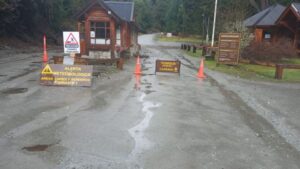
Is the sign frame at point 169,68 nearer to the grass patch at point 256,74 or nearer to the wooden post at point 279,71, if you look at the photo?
the grass patch at point 256,74

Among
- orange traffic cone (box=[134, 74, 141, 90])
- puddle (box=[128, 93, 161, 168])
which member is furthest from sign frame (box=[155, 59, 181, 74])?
puddle (box=[128, 93, 161, 168])

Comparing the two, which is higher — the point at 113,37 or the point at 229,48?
the point at 113,37

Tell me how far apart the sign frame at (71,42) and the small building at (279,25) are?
20914mm

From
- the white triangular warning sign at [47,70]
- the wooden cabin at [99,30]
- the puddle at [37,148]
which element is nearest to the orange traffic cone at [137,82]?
the white triangular warning sign at [47,70]

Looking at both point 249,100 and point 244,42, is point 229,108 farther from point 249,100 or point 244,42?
point 244,42

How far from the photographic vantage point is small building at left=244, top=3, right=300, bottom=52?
32969 mm

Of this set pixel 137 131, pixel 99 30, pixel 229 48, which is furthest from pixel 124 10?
pixel 137 131

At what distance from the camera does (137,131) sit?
7.82 metres

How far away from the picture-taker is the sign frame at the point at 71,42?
1382cm

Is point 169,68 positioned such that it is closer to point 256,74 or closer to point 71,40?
point 256,74

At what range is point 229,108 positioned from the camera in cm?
1073

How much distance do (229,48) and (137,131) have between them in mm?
16713

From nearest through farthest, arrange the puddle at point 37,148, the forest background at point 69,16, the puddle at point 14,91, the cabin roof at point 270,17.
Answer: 1. the puddle at point 37,148
2. the puddle at point 14,91
3. the cabin roof at point 270,17
4. the forest background at point 69,16

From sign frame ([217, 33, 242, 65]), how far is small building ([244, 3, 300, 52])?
8364mm
